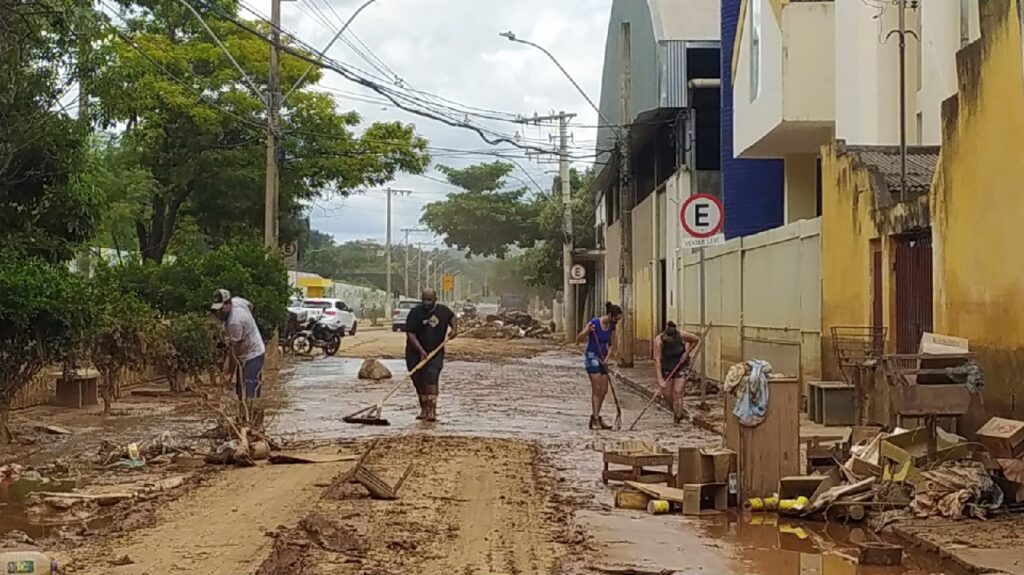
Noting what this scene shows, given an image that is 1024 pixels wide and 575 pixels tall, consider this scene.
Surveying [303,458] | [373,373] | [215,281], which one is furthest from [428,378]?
[373,373]

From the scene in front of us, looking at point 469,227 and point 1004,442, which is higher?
point 469,227

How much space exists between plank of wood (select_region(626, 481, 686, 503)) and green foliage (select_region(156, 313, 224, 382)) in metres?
11.8

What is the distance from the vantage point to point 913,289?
555 inches

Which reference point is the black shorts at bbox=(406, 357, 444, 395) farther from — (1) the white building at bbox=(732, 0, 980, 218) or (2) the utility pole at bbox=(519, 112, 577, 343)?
(2) the utility pole at bbox=(519, 112, 577, 343)

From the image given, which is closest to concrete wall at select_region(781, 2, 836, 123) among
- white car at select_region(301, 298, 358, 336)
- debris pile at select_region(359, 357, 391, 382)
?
debris pile at select_region(359, 357, 391, 382)

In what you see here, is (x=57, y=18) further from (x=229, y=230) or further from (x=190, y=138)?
(x=229, y=230)

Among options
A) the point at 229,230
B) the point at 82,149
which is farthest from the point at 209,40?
the point at 82,149

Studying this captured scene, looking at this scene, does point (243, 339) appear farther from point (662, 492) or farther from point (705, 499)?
point (705, 499)

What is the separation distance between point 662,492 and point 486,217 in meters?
69.7

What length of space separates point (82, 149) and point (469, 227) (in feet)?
204

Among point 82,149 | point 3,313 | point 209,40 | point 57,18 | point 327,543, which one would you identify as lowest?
point 327,543

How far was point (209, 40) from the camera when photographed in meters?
36.0

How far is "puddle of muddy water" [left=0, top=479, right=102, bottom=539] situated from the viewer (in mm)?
9172

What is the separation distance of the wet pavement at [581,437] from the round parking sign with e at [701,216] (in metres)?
2.73
